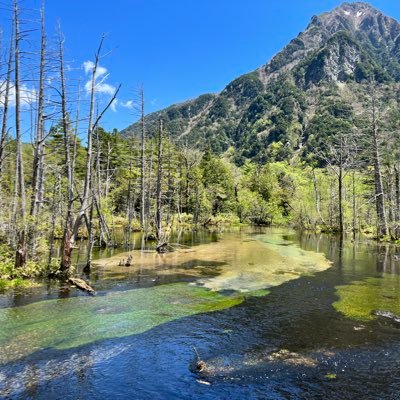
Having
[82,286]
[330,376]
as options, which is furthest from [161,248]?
[330,376]

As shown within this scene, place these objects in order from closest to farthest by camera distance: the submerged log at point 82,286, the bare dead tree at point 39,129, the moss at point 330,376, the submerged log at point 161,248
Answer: the moss at point 330,376
the submerged log at point 82,286
the bare dead tree at point 39,129
the submerged log at point 161,248

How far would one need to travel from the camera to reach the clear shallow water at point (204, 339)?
25.7 ft

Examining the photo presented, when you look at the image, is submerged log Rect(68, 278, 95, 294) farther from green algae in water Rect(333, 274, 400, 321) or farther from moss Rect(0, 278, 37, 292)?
green algae in water Rect(333, 274, 400, 321)

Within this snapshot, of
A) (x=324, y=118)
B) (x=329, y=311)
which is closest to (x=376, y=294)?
(x=329, y=311)

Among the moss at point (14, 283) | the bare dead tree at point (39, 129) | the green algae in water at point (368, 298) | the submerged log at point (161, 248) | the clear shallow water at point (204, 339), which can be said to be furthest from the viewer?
the submerged log at point (161, 248)

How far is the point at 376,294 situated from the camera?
15664 mm

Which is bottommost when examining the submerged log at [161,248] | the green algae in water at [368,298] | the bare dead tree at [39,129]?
the green algae in water at [368,298]

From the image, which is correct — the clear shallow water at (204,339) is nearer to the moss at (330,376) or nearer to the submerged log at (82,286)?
the moss at (330,376)

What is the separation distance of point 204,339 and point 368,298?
793 cm

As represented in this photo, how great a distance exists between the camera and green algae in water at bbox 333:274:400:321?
13098 millimetres

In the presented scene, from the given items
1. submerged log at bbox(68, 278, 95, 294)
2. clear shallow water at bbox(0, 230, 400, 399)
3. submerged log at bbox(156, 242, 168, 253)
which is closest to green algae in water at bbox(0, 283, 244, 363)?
clear shallow water at bbox(0, 230, 400, 399)

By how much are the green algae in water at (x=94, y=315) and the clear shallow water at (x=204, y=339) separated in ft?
0.12

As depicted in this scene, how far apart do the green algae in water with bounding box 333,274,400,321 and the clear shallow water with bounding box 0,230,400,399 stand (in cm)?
5

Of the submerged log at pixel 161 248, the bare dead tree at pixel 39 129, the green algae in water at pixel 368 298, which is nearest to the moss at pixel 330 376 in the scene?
the green algae in water at pixel 368 298
